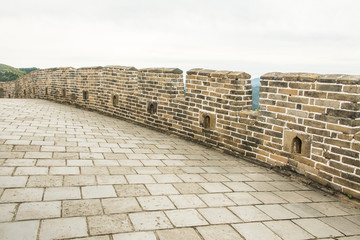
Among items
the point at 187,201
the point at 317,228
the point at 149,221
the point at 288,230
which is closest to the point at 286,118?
the point at 317,228

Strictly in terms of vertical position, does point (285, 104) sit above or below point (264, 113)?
above

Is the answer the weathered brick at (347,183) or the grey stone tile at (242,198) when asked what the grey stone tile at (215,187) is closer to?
the grey stone tile at (242,198)

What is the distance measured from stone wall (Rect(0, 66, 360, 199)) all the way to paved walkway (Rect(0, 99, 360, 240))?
0.31m

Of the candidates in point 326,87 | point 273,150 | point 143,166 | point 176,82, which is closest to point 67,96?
point 176,82

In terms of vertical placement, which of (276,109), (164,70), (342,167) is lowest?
(342,167)

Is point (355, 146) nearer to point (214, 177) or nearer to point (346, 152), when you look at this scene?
point (346, 152)

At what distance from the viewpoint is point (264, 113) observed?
384 cm

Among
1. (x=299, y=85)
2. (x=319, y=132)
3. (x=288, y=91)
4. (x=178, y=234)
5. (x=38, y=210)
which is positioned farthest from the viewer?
(x=288, y=91)

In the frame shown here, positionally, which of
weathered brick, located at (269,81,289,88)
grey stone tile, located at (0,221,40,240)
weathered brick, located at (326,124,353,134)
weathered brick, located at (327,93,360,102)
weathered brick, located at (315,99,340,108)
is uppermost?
weathered brick, located at (269,81,289,88)

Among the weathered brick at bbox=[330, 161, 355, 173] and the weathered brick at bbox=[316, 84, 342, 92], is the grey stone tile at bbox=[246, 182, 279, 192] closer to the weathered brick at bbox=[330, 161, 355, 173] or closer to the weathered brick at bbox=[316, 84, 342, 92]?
the weathered brick at bbox=[330, 161, 355, 173]

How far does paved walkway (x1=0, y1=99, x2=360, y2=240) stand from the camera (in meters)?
1.96

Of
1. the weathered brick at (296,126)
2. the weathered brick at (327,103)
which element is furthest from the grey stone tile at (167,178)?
the weathered brick at (327,103)

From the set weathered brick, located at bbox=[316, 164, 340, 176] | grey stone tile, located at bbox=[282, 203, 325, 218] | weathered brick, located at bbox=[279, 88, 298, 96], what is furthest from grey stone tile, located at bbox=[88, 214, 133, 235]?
weathered brick, located at bbox=[279, 88, 298, 96]

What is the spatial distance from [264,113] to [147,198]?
85.6 inches
